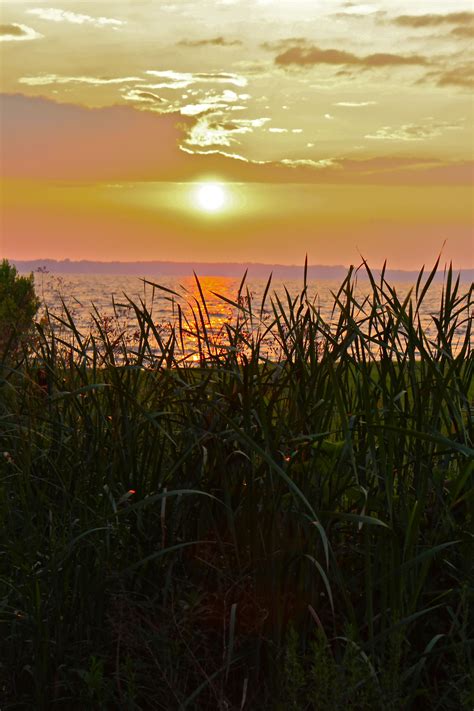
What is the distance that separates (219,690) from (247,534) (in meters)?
0.55

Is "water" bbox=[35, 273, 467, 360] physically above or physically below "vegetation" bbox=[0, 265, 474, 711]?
above

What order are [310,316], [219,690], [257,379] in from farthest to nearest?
[310,316], [257,379], [219,690]

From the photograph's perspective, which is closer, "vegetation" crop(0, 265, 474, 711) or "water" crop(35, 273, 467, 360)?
"vegetation" crop(0, 265, 474, 711)

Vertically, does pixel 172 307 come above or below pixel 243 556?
above

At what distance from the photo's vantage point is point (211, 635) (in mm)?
3004

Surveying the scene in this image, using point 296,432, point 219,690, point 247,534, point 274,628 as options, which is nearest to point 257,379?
point 296,432

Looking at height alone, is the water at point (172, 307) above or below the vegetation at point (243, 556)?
above

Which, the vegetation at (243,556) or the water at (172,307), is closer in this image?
the vegetation at (243,556)

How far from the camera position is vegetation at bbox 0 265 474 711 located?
2.77 metres

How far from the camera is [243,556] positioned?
2998mm

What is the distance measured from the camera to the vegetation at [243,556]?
2771 mm

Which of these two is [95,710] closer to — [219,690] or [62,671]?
[62,671]

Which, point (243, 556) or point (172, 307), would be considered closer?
point (243, 556)

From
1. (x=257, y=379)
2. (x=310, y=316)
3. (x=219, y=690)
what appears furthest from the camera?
(x=310, y=316)
